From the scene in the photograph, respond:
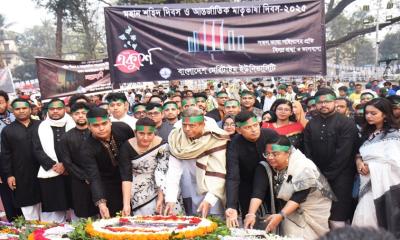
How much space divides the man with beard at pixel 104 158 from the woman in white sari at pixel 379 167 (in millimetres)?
2290

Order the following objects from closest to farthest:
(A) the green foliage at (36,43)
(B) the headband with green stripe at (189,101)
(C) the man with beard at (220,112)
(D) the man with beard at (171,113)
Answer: (D) the man with beard at (171,113)
(C) the man with beard at (220,112)
(B) the headband with green stripe at (189,101)
(A) the green foliage at (36,43)

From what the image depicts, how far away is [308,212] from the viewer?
3865 millimetres

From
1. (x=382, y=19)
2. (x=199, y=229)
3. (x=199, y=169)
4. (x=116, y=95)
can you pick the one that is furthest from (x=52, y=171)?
(x=382, y=19)

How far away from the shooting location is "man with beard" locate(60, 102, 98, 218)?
15.2 feet

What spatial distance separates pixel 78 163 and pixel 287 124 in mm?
2273

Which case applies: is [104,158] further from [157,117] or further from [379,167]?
[379,167]

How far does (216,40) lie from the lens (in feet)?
20.6

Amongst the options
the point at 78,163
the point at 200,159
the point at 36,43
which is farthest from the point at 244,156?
the point at 36,43

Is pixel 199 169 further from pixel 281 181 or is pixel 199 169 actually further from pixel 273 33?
pixel 273 33

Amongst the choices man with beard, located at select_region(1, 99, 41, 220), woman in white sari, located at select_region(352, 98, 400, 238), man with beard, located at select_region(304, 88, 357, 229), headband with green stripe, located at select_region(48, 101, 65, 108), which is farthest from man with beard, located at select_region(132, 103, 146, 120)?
woman in white sari, located at select_region(352, 98, 400, 238)

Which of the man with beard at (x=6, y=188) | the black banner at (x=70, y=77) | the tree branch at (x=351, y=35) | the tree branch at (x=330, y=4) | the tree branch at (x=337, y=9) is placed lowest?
the man with beard at (x=6, y=188)

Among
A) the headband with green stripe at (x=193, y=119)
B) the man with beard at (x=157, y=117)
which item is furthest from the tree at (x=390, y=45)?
the headband with green stripe at (x=193, y=119)

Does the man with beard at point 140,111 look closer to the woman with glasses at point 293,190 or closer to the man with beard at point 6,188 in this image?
the man with beard at point 6,188

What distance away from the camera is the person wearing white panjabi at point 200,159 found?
407cm
